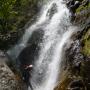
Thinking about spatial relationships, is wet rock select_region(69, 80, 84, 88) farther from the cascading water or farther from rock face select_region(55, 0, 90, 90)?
the cascading water

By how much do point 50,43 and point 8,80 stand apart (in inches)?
270

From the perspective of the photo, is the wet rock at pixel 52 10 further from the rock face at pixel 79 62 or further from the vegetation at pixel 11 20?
the rock face at pixel 79 62

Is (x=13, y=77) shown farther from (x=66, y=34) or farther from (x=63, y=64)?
(x=66, y=34)

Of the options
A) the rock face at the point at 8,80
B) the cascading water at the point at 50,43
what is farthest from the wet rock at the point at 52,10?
the rock face at the point at 8,80

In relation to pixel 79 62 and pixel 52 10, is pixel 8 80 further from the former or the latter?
pixel 52 10

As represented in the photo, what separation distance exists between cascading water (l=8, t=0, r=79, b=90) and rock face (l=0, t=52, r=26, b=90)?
1.92 metres

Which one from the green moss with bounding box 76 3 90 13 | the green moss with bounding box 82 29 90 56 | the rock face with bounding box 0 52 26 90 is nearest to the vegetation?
the green moss with bounding box 76 3 90 13

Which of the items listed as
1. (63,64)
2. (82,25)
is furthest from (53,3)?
(63,64)

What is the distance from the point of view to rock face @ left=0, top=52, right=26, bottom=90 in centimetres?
1783

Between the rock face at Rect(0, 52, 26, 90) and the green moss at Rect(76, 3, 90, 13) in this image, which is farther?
the green moss at Rect(76, 3, 90, 13)

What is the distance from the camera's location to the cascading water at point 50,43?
20702mm

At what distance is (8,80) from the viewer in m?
18.2

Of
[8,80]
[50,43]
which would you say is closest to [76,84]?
[8,80]

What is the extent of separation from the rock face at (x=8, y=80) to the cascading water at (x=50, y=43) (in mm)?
1921
